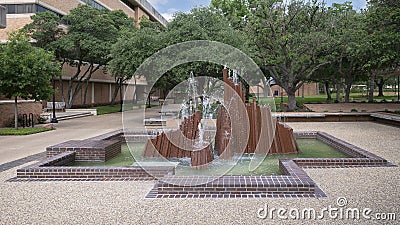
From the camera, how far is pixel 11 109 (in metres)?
21.8

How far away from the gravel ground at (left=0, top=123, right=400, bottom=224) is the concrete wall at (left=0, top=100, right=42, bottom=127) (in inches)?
573

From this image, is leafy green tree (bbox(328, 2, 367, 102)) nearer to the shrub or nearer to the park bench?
the shrub

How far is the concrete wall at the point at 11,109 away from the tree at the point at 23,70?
300cm

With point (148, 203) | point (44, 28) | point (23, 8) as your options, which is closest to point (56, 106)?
point (44, 28)

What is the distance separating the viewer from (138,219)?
5633 millimetres

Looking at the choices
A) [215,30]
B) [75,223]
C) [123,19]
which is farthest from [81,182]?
[123,19]

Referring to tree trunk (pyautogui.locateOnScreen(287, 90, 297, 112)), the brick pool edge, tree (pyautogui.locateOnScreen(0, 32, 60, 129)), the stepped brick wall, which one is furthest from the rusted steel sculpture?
tree trunk (pyautogui.locateOnScreen(287, 90, 297, 112))

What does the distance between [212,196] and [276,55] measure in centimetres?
2370

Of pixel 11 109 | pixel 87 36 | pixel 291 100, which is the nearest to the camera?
pixel 11 109

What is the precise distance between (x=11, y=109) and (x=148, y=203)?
59.8ft

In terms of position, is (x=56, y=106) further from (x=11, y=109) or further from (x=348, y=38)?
(x=348, y=38)

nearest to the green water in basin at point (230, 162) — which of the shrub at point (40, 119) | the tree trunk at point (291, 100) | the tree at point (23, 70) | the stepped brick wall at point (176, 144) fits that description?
the stepped brick wall at point (176, 144)

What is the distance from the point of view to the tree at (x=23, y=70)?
17.9 meters

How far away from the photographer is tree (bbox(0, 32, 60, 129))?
17938 mm
